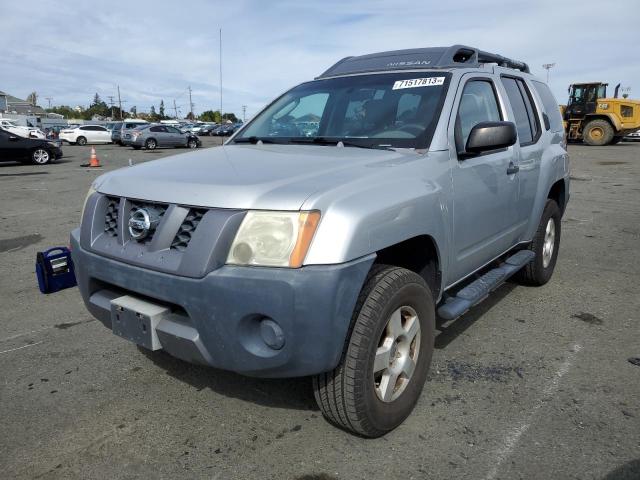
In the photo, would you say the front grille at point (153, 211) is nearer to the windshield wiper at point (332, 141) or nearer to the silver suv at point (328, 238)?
the silver suv at point (328, 238)

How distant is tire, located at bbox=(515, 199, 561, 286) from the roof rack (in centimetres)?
146

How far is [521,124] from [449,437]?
2.65 meters

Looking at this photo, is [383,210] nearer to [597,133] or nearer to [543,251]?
[543,251]

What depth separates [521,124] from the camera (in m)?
4.09

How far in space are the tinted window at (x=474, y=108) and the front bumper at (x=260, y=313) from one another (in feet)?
4.57

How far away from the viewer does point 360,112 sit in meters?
3.35

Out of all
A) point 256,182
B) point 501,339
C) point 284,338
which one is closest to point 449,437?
point 284,338

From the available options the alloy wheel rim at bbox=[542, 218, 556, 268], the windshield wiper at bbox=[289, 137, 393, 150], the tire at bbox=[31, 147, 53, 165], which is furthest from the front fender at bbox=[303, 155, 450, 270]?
the tire at bbox=[31, 147, 53, 165]

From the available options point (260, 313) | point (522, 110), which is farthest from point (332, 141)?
point (522, 110)

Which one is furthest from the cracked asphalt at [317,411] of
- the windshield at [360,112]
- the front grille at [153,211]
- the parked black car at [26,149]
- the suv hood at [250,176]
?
the parked black car at [26,149]

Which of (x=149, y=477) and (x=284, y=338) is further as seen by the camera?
(x=149, y=477)

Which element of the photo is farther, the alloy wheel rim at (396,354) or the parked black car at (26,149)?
the parked black car at (26,149)

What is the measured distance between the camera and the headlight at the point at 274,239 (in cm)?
203

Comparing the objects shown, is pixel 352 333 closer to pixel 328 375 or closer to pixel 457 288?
pixel 328 375
